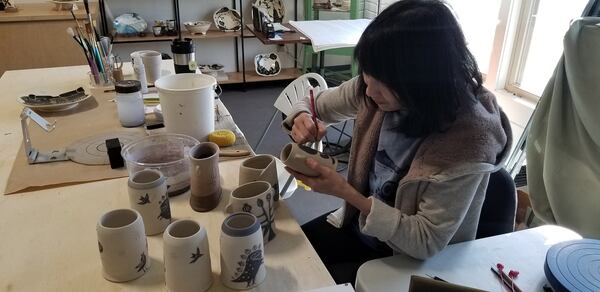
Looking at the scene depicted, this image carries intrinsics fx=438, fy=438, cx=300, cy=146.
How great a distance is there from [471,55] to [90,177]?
966 mm

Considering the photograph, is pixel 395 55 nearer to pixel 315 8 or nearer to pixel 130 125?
pixel 130 125

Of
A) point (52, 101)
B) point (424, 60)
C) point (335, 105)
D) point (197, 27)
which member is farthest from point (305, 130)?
point (197, 27)

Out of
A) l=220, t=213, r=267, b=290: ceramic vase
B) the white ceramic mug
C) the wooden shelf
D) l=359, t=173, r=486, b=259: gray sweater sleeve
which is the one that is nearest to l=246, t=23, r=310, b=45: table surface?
the wooden shelf

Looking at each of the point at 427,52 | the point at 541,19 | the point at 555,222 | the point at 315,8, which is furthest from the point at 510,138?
the point at 315,8

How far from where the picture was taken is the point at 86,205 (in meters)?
1.01

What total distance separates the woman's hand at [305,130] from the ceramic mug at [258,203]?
13.9 inches

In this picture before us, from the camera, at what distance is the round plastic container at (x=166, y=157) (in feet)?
3.41

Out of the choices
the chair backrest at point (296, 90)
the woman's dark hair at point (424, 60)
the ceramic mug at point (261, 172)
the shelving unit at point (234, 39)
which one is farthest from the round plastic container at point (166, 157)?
the shelving unit at point (234, 39)

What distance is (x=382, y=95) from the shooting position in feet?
3.32

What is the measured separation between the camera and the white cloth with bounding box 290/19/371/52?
107 inches

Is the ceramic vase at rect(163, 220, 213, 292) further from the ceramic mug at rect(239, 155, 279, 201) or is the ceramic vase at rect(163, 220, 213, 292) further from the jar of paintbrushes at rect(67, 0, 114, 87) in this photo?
the jar of paintbrushes at rect(67, 0, 114, 87)

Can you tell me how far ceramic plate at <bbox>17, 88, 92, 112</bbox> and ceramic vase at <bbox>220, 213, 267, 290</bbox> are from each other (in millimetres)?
1092

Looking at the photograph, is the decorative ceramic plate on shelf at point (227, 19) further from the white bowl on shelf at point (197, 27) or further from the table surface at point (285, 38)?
the table surface at point (285, 38)

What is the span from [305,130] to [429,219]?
1.49 ft
